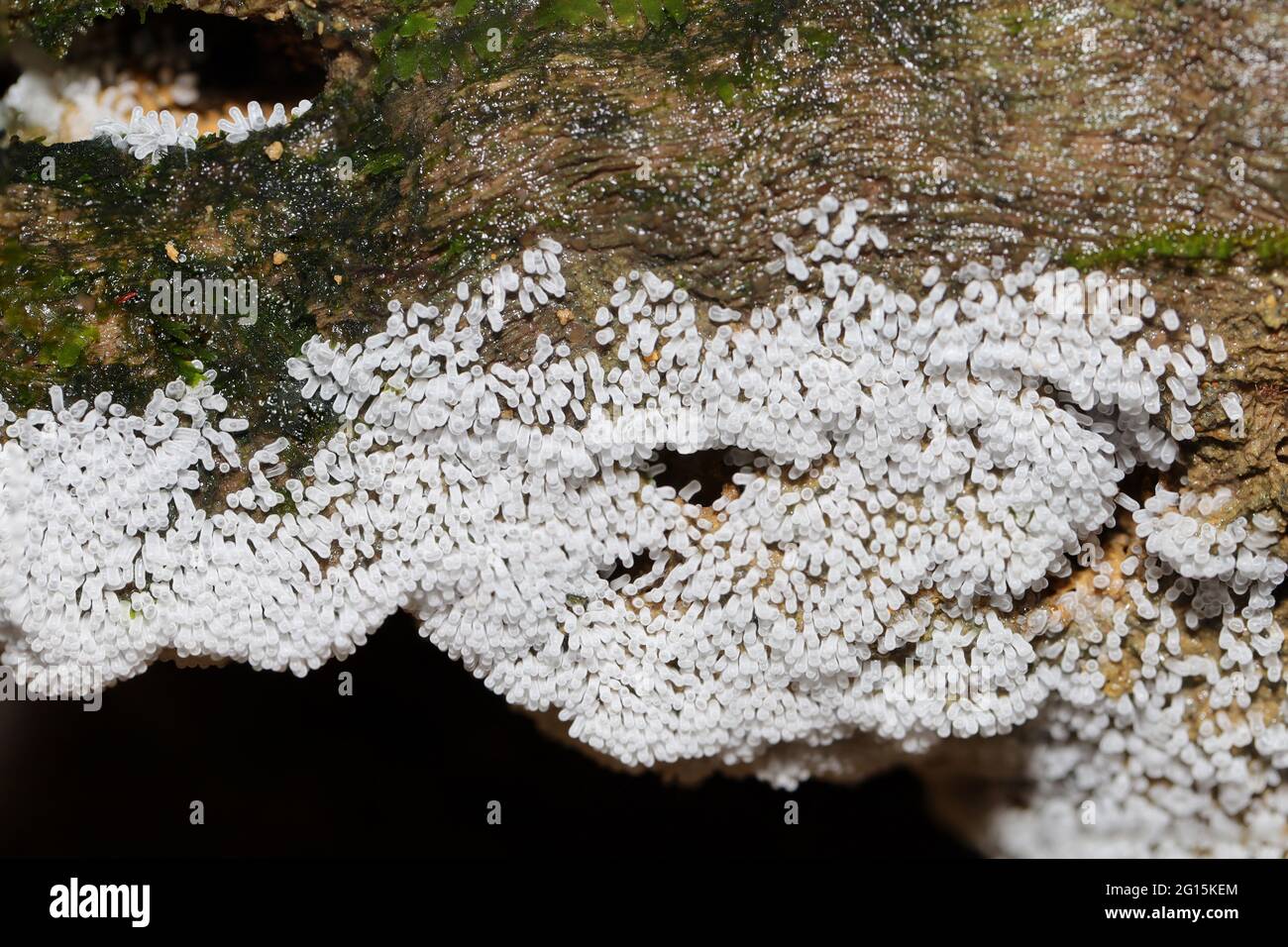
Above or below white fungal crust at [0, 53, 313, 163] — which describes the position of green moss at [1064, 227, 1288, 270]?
below

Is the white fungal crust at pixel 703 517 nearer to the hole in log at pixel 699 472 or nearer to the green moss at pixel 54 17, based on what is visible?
the hole in log at pixel 699 472

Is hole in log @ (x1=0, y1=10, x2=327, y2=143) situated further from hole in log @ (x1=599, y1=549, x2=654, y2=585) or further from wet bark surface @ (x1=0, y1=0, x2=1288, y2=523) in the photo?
hole in log @ (x1=599, y1=549, x2=654, y2=585)

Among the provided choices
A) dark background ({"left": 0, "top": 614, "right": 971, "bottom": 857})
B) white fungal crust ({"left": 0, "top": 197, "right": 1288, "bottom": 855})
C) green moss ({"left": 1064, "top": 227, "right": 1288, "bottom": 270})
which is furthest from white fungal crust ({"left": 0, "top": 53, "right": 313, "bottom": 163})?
dark background ({"left": 0, "top": 614, "right": 971, "bottom": 857})

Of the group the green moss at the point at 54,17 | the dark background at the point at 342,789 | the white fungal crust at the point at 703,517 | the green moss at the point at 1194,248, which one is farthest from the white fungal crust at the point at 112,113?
the dark background at the point at 342,789

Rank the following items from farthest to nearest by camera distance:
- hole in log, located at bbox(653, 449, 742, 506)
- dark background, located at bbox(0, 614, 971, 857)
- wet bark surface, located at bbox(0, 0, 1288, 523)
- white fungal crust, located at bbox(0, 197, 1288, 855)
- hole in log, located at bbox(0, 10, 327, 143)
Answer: dark background, located at bbox(0, 614, 971, 857) → hole in log, located at bbox(0, 10, 327, 143) → hole in log, located at bbox(653, 449, 742, 506) → white fungal crust, located at bbox(0, 197, 1288, 855) → wet bark surface, located at bbox(0, 0, 1288, 523)

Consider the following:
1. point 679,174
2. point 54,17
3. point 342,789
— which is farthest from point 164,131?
point 342,789

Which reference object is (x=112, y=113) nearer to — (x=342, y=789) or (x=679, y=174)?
(x=679, y=174)
